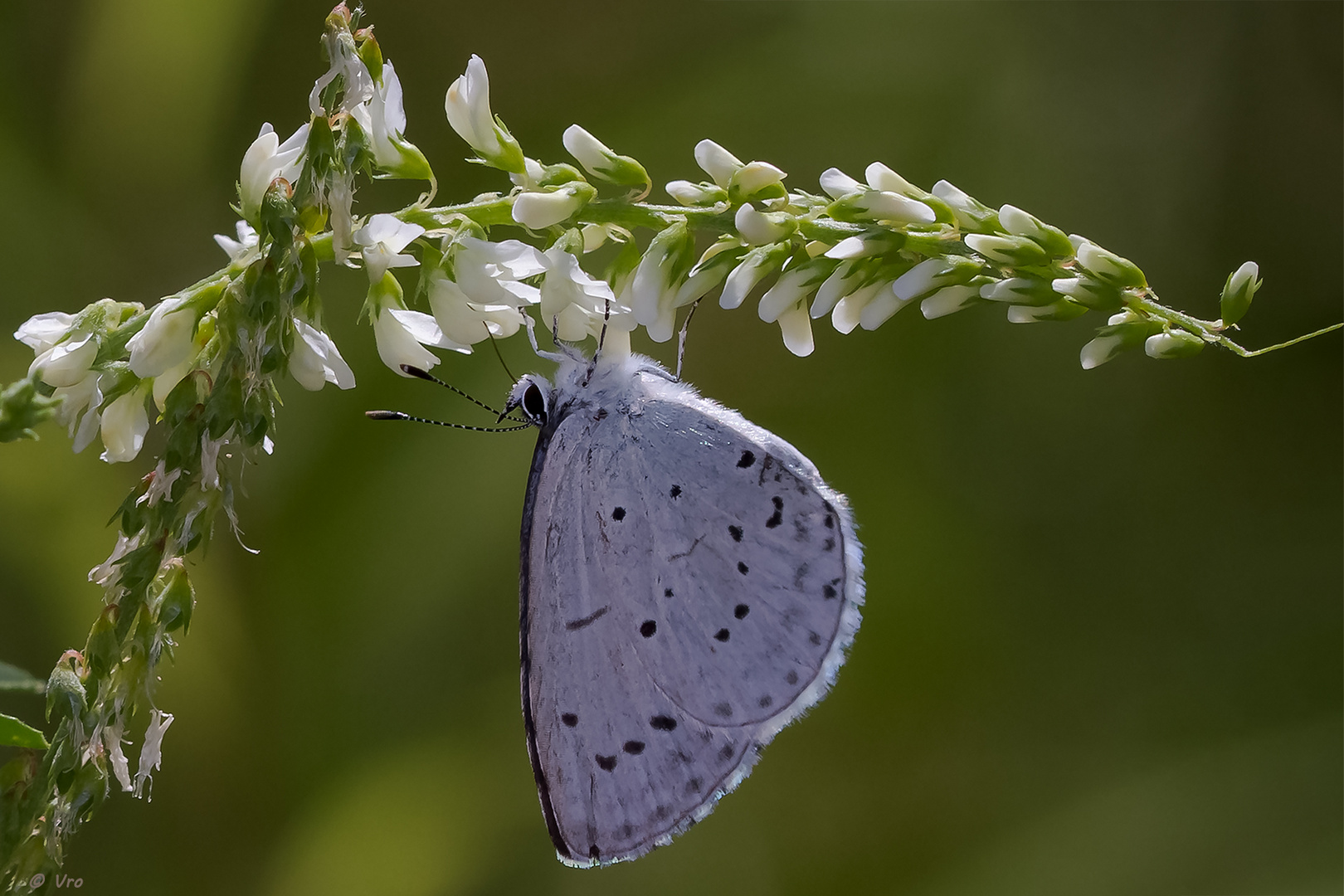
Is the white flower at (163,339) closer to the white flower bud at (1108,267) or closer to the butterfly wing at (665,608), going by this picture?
the butterfly wing at (665,608)

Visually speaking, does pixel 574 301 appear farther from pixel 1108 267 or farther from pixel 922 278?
pixel 1108 267

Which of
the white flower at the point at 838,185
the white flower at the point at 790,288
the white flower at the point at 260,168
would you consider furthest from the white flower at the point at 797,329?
the white flower at the point at 260,168

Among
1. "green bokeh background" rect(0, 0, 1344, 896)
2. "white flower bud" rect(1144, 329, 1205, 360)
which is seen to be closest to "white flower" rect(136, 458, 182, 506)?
"white flower bud" rect(1144, 329, 1205, 360)

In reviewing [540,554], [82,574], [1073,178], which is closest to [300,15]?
[82,574]

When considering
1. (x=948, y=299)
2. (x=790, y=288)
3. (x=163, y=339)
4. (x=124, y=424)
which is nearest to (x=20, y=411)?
(x=163, y=339)

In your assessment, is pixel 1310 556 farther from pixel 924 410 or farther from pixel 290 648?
pixel 290 648

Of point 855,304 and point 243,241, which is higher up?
point 855,304
